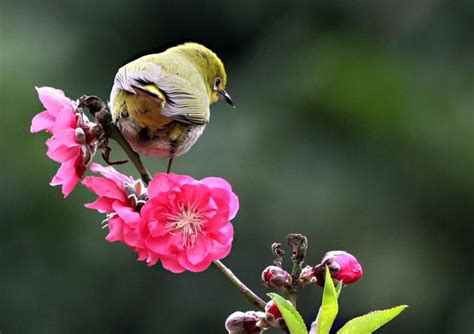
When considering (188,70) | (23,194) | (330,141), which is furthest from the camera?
(330,141)

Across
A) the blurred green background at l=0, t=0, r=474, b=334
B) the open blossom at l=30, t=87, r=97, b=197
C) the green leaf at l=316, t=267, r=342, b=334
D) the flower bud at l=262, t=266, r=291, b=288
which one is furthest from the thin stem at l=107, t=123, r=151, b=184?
the blurred green background at l=0, t=0, r=474, b=334

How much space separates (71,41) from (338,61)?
223cm

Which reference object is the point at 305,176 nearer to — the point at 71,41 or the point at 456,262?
the point at 456,262

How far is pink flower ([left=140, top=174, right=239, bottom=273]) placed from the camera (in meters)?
1.70

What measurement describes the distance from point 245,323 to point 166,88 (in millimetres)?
849

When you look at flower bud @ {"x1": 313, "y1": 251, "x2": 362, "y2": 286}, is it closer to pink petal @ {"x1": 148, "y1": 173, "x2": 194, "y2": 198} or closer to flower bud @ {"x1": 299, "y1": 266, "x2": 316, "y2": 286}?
flower bud @ {"x1": 299, "y1": 266, "x2": 316, "y2": 286}

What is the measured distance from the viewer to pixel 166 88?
236 cm

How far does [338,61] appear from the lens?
8.77 m

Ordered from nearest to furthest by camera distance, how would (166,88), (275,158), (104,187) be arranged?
1. (104,187)
2. (166,88)
3. (275,158)

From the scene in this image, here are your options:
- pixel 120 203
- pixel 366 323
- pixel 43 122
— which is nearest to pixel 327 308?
pixel 366 323

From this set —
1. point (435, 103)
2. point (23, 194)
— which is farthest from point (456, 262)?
point (23, 194)

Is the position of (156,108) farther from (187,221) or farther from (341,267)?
(341,267)

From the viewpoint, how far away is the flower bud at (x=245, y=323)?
163 centimetres

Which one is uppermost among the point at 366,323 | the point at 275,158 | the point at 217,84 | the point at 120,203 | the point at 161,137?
the point at 366,323
